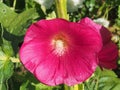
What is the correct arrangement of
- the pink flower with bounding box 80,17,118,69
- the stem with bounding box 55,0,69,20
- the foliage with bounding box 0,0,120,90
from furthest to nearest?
the foliage with bounding box 0,0,120,90 → the pink flower with bounding box 80,17,118,69 → the stem with bounding box 55,0,69,20

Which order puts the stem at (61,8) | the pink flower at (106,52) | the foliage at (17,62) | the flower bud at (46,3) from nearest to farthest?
the stem at (61,8) → the pink flower at (106,52) → the foliage at (17,62) → the flower bud at (46,3)

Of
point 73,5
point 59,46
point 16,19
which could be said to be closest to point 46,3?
point 73,5

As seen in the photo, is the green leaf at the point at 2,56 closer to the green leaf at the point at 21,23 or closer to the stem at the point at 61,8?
the green leaf at the point at 21,23

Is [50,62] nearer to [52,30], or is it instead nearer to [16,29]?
[52,30]

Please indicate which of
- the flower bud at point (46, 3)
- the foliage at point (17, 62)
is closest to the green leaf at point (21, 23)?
the foliage at point (17, 62)

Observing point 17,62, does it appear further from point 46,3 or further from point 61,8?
point 46,3

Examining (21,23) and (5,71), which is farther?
(21,23)

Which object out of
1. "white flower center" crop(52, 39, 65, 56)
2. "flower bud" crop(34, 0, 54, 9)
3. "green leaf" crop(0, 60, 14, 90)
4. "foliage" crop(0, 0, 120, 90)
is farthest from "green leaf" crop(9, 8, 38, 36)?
"flower bud" crop(34, 0, 54, 9)

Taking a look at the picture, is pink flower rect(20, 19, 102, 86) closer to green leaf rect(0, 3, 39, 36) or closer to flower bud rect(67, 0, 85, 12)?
green leaf rect(0, 3, 39, 36)
